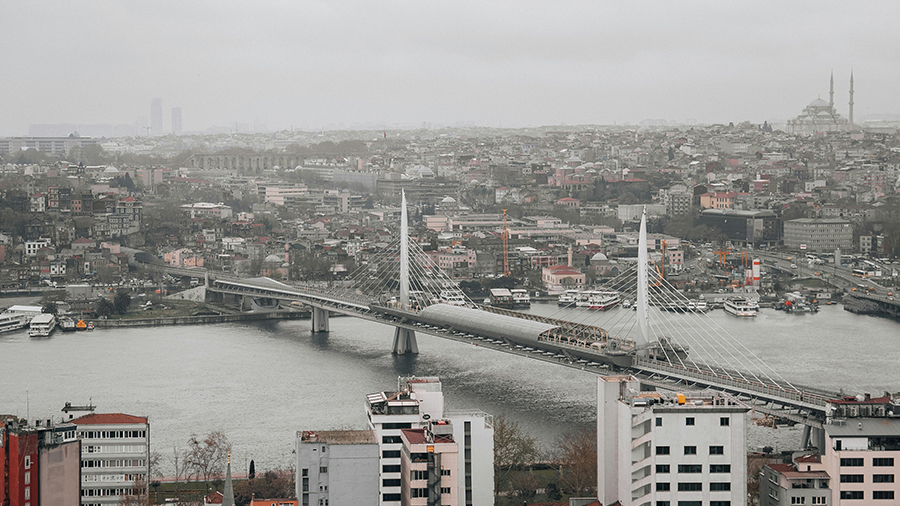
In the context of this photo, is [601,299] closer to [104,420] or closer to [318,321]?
[318,321]

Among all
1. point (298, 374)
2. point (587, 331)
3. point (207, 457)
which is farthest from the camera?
point (298, 374)

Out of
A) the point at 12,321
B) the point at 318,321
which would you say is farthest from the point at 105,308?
the point at 318,321

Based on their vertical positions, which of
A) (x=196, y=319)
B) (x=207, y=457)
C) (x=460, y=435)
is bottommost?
(x=196, y=319)

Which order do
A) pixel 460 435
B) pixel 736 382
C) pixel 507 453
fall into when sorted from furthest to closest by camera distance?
pixel 736 382
pixel 507 453
pixel 460 435

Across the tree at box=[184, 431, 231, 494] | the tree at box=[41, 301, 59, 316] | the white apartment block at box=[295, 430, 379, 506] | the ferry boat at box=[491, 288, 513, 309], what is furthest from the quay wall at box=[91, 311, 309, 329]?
the white apartment block at box=[295, 430, 379, 506]

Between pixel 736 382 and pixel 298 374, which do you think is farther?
pixel 298 374

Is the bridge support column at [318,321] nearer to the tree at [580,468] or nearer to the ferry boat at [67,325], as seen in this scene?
the ferry boat at [67,325]

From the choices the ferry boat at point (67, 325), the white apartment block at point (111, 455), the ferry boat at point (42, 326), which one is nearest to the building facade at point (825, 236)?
the ferry boat at point (67, 325)
